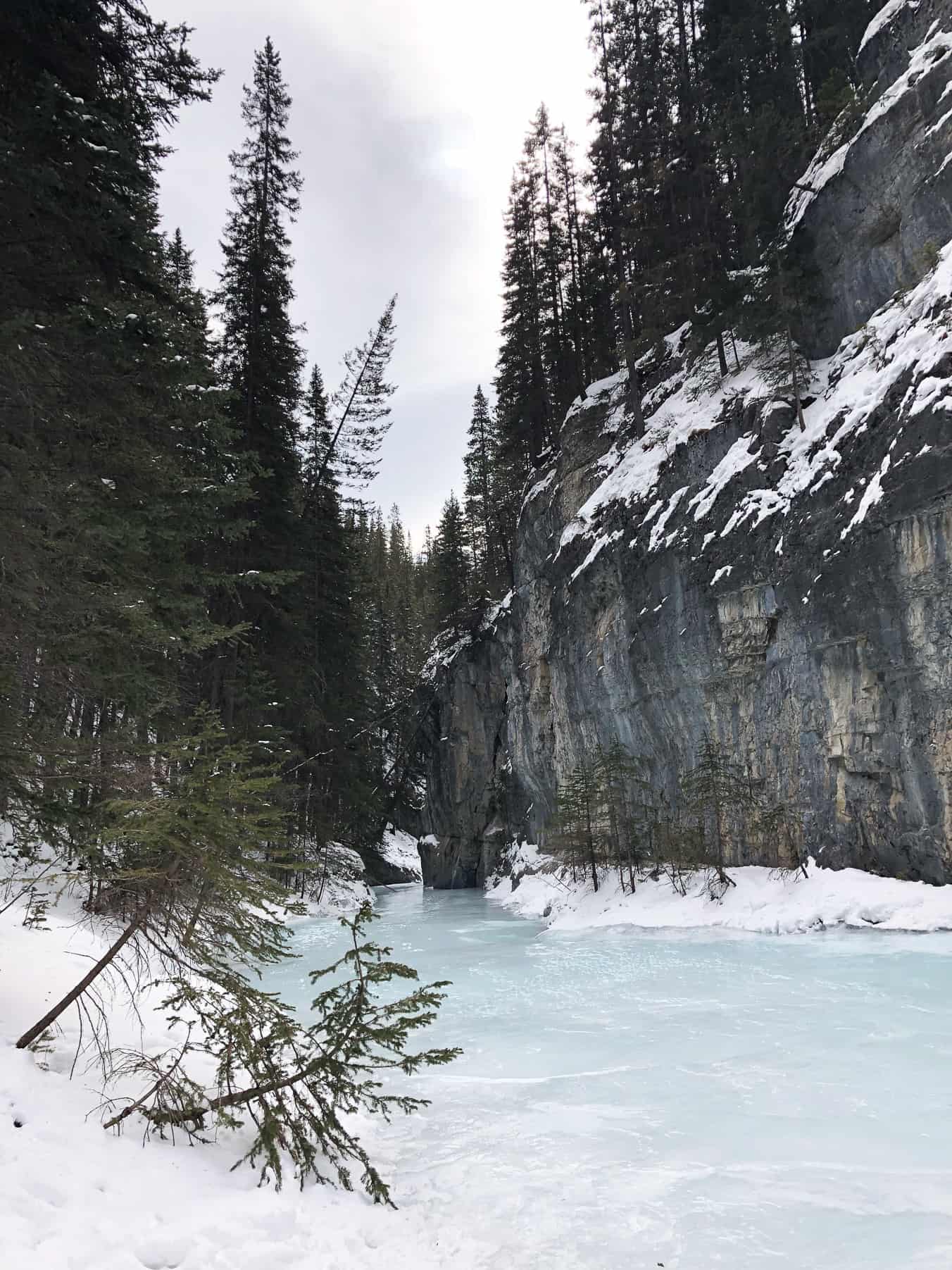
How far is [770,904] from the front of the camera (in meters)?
15.1

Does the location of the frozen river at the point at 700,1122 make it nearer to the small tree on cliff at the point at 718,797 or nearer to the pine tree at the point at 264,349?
the small tree on cliff at the point at 718,797

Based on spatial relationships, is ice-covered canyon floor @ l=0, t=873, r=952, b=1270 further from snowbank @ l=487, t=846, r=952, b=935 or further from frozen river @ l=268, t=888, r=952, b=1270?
snowbank @ l=487, t=846, r=952, b=935

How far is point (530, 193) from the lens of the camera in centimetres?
3562

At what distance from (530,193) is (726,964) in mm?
36010

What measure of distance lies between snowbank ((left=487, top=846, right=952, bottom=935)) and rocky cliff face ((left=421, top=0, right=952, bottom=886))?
2.15 ft

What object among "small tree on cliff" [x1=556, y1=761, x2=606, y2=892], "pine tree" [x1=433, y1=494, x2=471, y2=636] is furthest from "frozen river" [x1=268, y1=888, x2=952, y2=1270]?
"pine tree" [x1=433, y1=494, x2=471, y2=636]

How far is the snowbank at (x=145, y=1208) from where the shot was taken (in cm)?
302

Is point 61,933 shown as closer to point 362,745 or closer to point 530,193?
point 362,745

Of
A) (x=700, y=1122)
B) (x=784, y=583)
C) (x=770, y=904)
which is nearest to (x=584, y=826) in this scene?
(x=770, y=904)

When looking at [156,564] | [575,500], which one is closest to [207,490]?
[156,564]

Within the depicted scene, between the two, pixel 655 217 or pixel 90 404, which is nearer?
pixel 90 404

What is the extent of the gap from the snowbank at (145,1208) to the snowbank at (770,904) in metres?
11.5

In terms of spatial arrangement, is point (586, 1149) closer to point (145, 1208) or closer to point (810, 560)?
point (145, 1208)

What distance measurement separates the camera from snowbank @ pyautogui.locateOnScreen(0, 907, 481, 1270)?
3.02 meters
